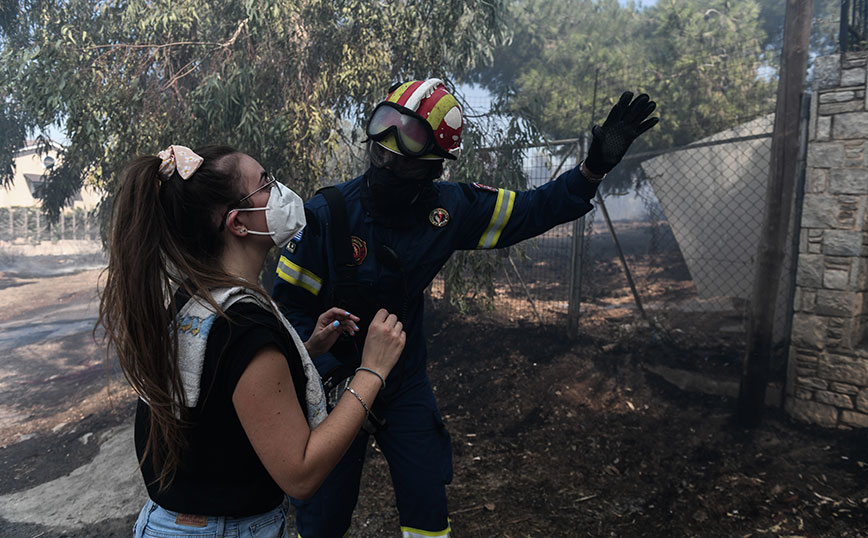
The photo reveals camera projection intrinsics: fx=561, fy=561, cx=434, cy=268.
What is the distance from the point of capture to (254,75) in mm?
6605

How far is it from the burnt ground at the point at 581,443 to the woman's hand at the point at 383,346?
2525 millimetres

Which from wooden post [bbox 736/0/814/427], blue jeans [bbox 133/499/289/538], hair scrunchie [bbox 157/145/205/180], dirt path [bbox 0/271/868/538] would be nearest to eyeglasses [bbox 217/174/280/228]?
hair scrunchie [bbox 157/145/205/180]

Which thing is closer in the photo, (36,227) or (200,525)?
(200,525)

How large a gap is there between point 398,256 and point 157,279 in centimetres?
129

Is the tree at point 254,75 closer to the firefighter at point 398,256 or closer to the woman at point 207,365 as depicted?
the firefighter at point 398,256

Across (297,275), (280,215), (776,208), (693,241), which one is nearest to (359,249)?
(297,275)

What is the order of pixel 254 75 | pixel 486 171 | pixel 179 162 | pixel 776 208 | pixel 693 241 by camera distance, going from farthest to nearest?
pixel 693 241, pixel 486 171, pixel 254 75, pixel 776 208, pixel 179 162

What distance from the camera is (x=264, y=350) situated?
119 cm

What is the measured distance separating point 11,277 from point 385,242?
16.4 meters

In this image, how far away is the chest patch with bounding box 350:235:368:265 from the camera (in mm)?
2451

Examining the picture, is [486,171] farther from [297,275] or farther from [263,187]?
[263,187]

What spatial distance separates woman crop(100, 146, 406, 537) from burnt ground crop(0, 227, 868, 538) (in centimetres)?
256

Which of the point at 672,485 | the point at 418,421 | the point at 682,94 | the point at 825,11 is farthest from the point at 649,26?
the point at 418,421

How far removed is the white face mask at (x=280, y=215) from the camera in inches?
58.0
